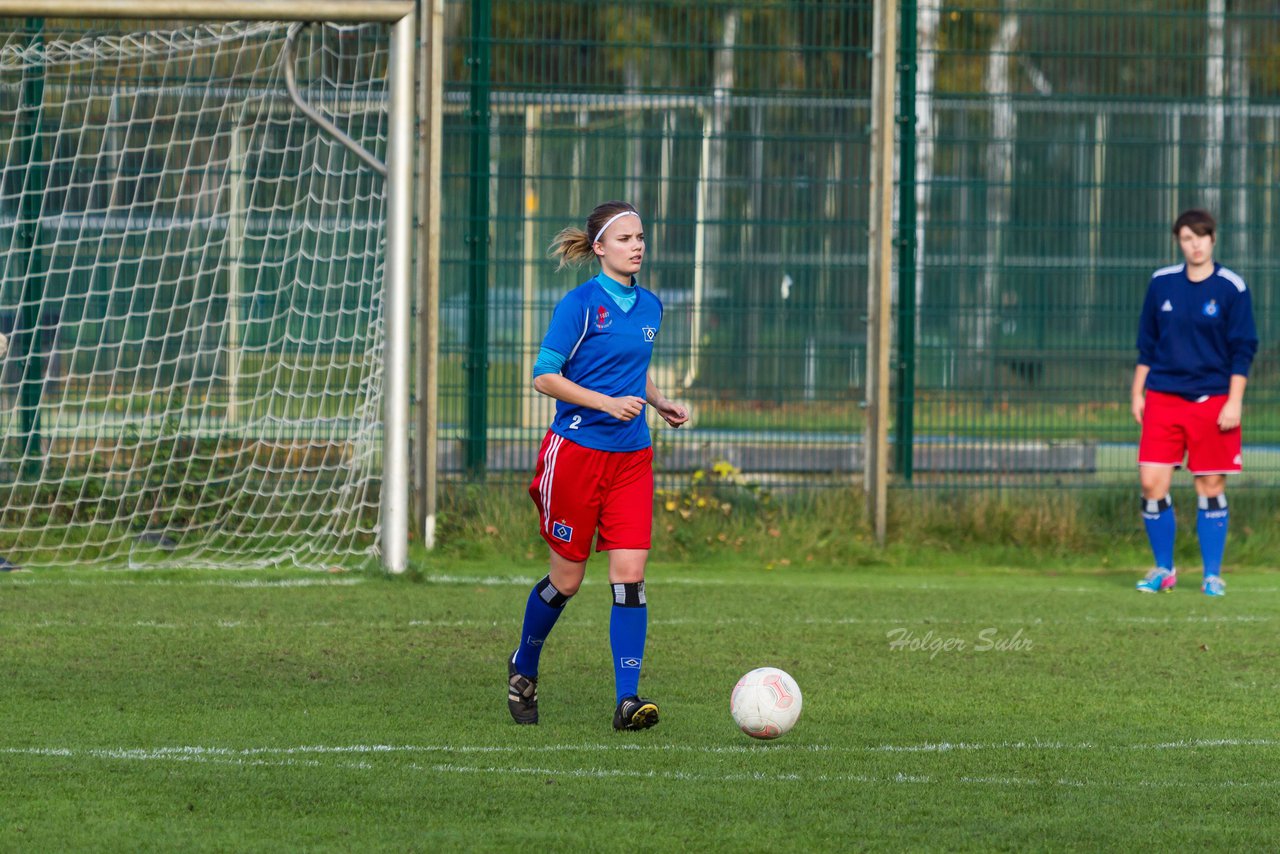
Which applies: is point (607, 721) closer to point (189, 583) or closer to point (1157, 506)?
point (189, 583)

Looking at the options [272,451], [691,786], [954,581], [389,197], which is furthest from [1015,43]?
[691,786]

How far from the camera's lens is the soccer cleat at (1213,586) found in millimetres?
9344

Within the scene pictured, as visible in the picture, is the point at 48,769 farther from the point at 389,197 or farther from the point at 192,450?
the point at 192,450

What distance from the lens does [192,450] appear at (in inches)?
400

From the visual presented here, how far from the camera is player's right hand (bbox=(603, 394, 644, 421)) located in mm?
5680

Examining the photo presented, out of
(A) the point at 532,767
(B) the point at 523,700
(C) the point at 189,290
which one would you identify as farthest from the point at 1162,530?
(C) the point at 189,290

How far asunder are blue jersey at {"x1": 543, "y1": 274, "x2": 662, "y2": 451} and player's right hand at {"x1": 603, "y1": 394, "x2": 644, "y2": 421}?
0.18 m

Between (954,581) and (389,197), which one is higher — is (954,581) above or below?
below

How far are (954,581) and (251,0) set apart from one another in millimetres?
4979

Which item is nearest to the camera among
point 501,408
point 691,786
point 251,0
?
point 691,786

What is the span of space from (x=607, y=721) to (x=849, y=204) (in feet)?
18.8

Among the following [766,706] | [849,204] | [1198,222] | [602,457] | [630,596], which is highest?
[849,204]

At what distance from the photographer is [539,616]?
237 inches

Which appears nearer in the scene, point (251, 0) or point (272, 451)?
point (251, 0)
